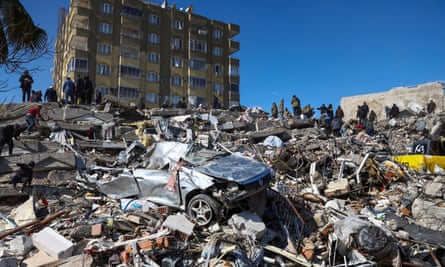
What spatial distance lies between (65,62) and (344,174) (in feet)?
118

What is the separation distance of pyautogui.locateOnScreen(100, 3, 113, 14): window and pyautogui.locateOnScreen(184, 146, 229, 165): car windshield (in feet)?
115

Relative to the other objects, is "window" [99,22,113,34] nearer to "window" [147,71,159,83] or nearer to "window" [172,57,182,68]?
A: "window" [147,71,159,83]

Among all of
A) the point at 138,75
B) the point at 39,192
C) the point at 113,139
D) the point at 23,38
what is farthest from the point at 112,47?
the point at 23,38

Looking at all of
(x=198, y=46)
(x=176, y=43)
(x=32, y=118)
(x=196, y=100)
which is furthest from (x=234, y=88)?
(x=32, y=118)

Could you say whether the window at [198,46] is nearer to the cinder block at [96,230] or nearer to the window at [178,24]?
the window at [178,24]

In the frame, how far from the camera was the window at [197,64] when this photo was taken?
140 ft

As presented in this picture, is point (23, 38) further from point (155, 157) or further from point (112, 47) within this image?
point (112, 47)

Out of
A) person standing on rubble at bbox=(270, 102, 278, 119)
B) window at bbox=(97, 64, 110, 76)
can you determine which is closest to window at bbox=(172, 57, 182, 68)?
window at bbox=(97, 64, 110, 76)

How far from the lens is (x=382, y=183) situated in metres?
9.82

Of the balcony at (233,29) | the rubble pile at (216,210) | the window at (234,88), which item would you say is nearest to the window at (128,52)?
the window at (234,88)

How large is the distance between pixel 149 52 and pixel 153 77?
315cm

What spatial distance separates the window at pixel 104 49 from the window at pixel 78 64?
91.8 inches

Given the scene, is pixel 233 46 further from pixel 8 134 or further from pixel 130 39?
pixel 8 134

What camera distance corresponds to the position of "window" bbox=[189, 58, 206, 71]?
42719 millimetres
